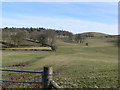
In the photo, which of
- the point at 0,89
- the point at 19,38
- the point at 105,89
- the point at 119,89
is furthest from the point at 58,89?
the point at 19,38

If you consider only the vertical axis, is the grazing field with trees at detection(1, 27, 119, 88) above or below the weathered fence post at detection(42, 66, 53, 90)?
below

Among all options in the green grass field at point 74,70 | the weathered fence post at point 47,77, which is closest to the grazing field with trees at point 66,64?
the green grass field at point 74,70

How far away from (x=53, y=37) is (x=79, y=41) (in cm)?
3855

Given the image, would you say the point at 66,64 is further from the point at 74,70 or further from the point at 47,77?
the point at 47,77

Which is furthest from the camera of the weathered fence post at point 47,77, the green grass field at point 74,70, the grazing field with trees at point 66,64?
the grazing field with trees at point 66,64

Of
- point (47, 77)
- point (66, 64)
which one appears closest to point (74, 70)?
point (66, 64)

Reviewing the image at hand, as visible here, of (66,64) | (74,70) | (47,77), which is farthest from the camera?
(66,64)

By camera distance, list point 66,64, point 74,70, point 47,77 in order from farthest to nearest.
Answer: point 66,64 → point 74,70 → point 47,77

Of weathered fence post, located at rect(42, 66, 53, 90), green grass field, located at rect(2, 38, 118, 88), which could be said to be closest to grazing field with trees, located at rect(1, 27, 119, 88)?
green grass field, located at rect(2, 38, 118, 88)

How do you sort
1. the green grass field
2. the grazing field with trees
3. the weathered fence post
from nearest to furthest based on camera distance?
the weathered fence post → the green grass field → the grazing field with trees

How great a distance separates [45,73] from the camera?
5.20 meters

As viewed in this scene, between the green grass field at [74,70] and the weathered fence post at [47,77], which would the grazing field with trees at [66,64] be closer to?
the green grass field at [74,70]

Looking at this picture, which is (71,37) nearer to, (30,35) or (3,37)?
(30,35)

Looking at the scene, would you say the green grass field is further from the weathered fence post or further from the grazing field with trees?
the weathered fence post
